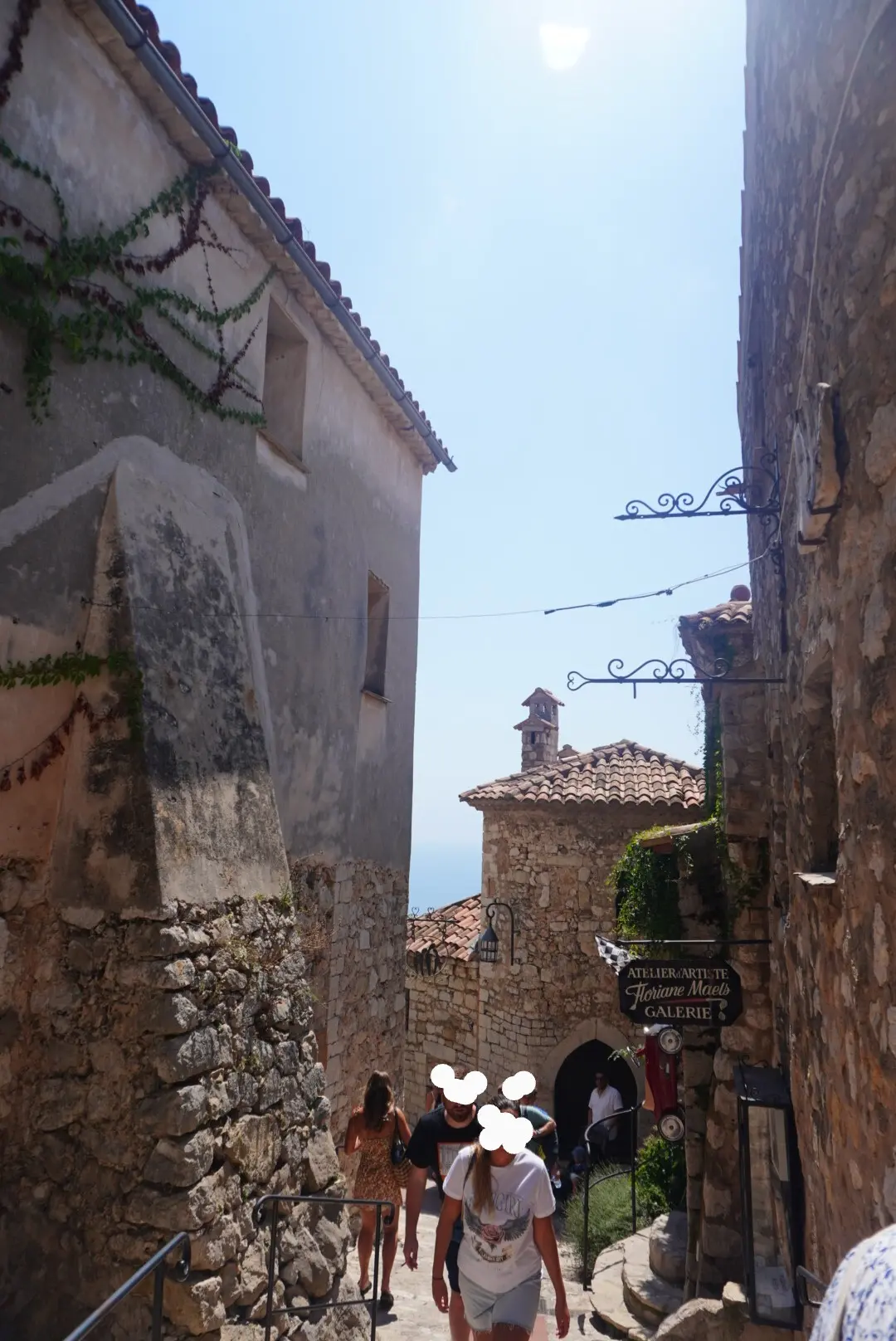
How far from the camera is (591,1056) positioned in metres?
15.3

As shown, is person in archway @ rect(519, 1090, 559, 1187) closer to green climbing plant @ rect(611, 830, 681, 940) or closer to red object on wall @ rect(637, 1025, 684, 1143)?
red object on wall @ rect(637, 1025, 684, 1143)

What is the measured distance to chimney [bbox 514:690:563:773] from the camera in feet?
61.5

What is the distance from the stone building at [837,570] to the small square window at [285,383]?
4.12m

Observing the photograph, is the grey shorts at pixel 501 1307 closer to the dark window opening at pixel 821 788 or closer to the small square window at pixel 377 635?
the dark window opening at pixel 821 788

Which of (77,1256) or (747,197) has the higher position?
(747,197)

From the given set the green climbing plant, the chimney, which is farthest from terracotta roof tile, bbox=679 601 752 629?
the chimney

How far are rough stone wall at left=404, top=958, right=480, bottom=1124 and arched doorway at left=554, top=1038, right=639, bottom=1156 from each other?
1.59 m

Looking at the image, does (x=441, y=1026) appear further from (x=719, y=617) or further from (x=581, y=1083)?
(x=719, y=617)

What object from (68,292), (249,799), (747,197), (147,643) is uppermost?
(747,197)

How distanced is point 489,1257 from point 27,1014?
2.38m

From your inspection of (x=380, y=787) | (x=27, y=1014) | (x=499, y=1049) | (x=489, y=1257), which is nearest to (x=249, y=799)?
(x=27, y=1014)

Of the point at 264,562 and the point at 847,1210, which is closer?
the point at 847,1210

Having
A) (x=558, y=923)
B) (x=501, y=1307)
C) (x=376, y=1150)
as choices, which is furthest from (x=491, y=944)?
(x=501, y=1307)

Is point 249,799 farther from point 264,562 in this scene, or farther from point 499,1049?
point 499,1049
